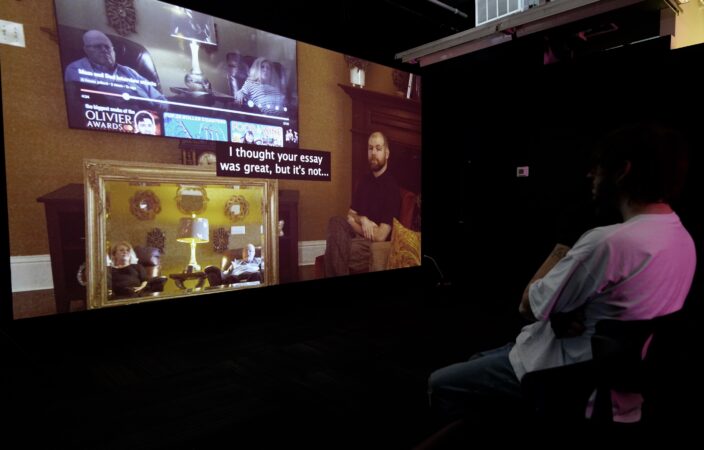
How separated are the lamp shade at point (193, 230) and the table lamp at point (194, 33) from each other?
108 cm

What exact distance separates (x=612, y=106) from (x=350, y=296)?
125 inches

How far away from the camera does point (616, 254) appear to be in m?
0.98

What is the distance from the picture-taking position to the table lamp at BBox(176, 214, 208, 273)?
3.46m

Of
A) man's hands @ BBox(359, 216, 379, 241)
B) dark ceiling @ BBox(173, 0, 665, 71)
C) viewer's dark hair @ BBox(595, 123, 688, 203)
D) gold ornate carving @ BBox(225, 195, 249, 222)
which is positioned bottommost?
man's hands @ BBox(359, 216, 379, 241)

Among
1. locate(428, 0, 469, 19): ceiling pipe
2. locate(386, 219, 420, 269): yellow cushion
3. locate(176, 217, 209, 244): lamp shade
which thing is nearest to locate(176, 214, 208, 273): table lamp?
locate(176, 217, 209, 244): lamp shade

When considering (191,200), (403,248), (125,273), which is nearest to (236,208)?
(191,200)

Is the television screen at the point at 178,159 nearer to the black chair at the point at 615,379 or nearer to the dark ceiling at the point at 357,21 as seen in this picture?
the dark ceiling at the point at 357,21

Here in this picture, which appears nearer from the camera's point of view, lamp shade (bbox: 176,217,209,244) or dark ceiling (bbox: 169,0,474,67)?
lamp shade (bbox: 176,217,209,244)

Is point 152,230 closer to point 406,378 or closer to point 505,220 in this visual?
point 406,378

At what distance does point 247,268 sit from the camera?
12.6ft

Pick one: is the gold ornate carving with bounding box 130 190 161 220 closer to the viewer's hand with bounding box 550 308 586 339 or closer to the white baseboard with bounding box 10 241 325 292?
the white baseboard with bounding box 10 241 325 292

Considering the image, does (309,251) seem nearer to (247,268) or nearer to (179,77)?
(247,268)

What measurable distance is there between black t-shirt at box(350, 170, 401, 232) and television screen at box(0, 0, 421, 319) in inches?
0.9

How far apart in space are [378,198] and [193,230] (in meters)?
2.15
